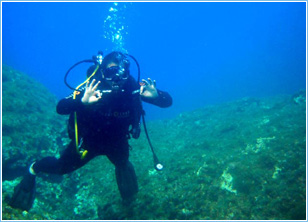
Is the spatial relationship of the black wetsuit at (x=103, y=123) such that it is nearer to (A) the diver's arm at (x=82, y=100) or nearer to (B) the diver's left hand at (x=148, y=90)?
(A) the diver's arm at (x=82, y=100)

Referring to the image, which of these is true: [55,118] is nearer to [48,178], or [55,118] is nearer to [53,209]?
[48,178]

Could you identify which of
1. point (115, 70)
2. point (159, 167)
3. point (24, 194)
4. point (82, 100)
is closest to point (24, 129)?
point (24, 194)

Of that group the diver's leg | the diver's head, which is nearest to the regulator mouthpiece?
the diver's leg

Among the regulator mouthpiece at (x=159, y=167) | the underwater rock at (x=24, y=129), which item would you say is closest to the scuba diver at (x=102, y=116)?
the regulator mouthpiece at (x=159, y=167)

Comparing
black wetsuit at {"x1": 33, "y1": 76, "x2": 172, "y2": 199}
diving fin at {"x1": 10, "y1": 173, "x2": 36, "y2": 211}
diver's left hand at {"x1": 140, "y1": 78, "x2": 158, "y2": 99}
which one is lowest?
diving fin at {"x1": 10, "y1": 173, "x2": 36, "y2": 211}

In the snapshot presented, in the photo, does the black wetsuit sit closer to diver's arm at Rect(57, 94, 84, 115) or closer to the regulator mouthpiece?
diver's arm at Rect(57, 94, 84, 115)

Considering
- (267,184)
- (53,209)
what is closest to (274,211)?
(267,184)

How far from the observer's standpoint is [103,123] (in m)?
3.80

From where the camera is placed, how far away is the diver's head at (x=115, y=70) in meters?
3.60

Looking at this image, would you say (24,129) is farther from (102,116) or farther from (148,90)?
(148,90)

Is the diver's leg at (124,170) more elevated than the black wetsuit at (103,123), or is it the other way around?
the black wetsuit at (103,123)

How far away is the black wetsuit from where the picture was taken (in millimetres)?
3711

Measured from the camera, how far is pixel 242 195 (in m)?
4.20

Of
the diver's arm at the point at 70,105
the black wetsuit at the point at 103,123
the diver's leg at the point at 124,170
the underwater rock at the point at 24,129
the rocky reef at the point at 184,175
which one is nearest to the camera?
the diver's arm at the point at 70,105
